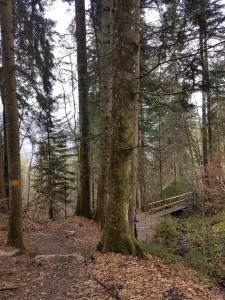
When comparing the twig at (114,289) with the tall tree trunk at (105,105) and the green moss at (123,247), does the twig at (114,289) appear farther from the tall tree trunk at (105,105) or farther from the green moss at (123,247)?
the tall tree trunk at (105,105)

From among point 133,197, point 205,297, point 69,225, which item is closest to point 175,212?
point 69,225

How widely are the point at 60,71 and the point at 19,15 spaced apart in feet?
19.7

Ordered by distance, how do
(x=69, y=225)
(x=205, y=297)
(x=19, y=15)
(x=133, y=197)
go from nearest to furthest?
(x=205, y=297)
(x=133, y=197)
(x=19, y=15)
(x=69, y=225)

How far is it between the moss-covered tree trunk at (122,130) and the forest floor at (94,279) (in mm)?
380

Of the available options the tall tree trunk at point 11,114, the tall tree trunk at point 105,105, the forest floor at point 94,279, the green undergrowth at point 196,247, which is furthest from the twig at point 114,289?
the tall tree trunk at point 105,105

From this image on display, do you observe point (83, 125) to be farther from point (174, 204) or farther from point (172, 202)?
point (172, 202)

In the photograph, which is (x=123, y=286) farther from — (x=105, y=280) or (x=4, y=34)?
(x=4, y=34)

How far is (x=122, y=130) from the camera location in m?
5.05

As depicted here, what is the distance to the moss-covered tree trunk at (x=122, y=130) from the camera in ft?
16.3

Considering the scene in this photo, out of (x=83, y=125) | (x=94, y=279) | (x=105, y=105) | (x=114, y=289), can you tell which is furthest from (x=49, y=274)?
(x=83, y=125)

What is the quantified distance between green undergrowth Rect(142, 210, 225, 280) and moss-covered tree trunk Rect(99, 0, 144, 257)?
4.18 ft

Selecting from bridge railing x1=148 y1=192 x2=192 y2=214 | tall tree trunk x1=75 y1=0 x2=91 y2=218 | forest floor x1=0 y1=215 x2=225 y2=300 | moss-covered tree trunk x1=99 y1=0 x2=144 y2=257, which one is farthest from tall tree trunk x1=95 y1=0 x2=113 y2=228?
bridge railing x1=148 y1=192 x2=192 y2=214

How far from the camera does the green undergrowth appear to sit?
240 inches

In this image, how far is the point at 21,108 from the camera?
9.79m
